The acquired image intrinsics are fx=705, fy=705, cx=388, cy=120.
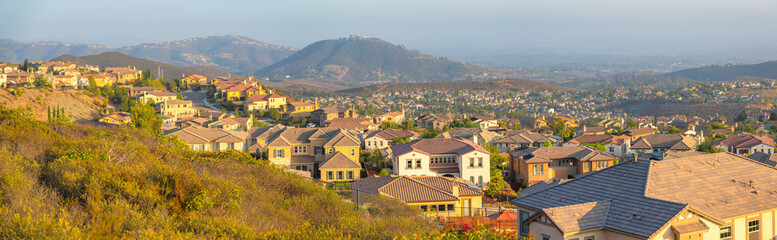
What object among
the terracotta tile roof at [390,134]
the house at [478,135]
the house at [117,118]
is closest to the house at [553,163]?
the house at [478,135]

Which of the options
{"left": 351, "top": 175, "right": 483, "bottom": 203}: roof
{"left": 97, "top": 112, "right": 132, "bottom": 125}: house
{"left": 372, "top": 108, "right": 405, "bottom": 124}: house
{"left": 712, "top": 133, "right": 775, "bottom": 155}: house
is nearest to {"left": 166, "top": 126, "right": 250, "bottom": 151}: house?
{"left": 97, "top": 112, "right": 132, "bottom": 125}: house

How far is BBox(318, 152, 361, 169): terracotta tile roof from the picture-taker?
3084cm

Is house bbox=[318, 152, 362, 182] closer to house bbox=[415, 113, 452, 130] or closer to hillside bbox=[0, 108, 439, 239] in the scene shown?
hillside bbox=[0, 108, 439, 239]

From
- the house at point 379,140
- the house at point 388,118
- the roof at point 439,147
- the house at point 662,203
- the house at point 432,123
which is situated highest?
the house at point 662,203

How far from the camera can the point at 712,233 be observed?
1327 cm

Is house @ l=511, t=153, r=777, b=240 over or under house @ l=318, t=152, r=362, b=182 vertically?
over

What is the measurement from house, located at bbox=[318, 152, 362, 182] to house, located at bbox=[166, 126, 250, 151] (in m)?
6.79

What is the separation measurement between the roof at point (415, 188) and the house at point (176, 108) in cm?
3787

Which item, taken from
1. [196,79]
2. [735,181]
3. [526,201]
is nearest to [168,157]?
[526,201]

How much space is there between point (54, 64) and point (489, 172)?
7108cm

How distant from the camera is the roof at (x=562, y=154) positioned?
35.8 m

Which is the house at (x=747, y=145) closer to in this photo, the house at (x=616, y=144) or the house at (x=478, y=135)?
the house at (x=616, y=144)

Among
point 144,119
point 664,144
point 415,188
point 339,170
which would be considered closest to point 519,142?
point 664,144

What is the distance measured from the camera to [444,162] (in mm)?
32406
